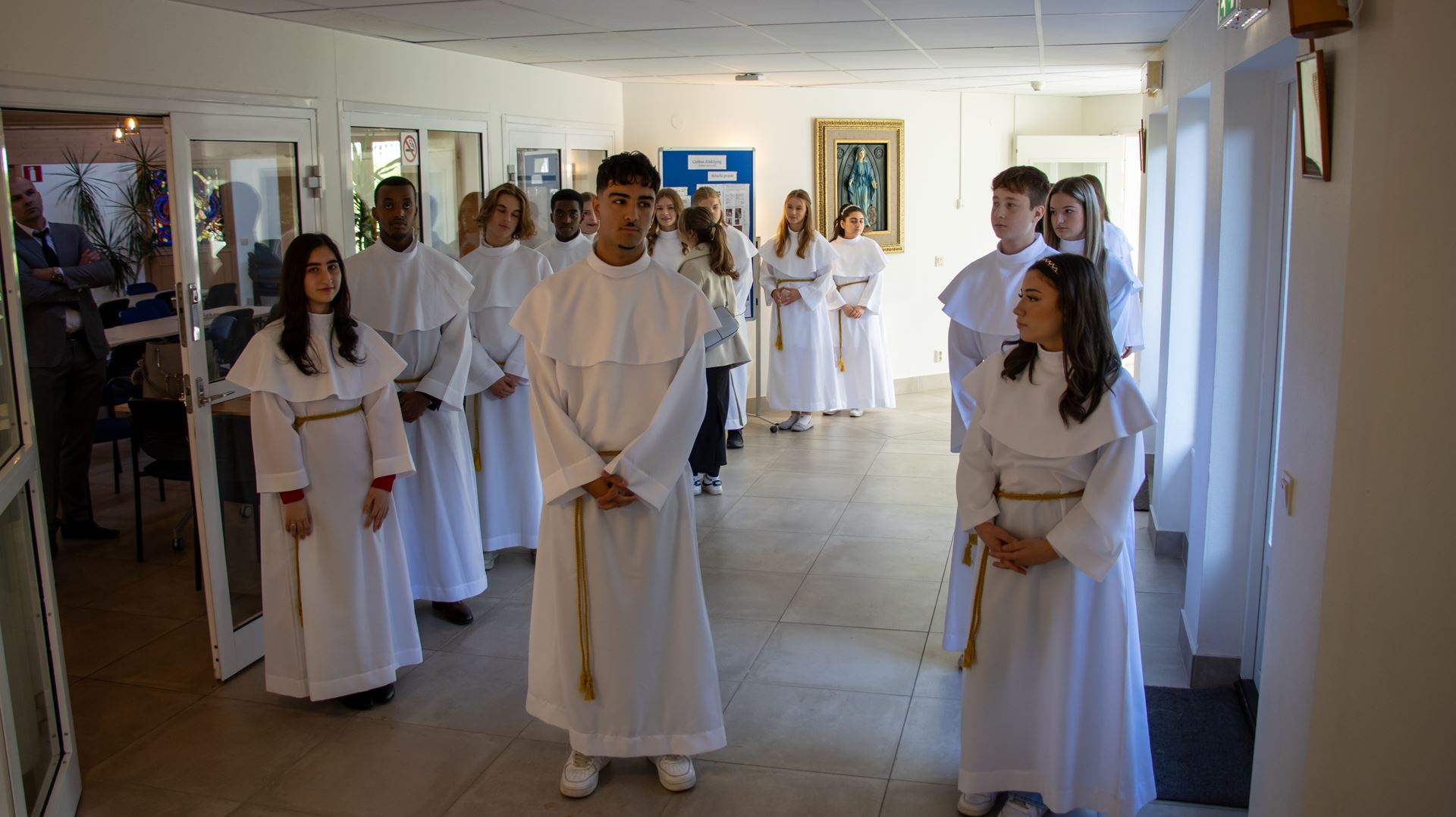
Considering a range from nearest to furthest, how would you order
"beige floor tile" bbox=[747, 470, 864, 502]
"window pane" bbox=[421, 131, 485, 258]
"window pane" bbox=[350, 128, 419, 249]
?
1. "window pane" bbox=[350, 128, 419, 249]
2. "window pane" bbox=[421, 131, 485, 258]
3. "beige floor tile" bbox=[747, 470, 864, 502]

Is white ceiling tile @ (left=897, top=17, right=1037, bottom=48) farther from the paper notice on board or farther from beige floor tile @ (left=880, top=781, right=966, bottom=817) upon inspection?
beige floor tile @ (left=880, top=781, right=966, bottom=817)

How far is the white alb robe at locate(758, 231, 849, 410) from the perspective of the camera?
946cm

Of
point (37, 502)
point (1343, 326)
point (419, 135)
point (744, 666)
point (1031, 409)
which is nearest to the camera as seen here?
point (1343, 326)

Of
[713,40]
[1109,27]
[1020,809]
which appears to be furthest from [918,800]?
[713,40]

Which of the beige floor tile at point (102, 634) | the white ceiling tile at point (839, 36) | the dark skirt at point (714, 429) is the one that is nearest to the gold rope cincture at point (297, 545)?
the beige floor tile at point (102, 634)

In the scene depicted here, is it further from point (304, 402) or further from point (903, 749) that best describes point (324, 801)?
point (903, 749)

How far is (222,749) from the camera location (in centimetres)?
411

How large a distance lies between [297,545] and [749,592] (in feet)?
7.16

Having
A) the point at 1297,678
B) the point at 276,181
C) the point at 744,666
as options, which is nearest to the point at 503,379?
the point at 276,181

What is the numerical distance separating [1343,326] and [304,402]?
3.28 m

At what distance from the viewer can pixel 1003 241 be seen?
4426mm

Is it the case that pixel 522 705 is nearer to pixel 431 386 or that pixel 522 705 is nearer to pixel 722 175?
Result: pixel 431 386

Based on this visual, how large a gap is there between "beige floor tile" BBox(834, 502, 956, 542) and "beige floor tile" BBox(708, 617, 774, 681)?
154 cm

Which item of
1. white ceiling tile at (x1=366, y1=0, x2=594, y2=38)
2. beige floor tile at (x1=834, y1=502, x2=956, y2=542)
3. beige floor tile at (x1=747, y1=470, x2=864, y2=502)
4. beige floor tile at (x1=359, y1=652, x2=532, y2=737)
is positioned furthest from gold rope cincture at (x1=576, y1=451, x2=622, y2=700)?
beige floor tile at (x1=747, y1=470, x2=864, y2=502)
